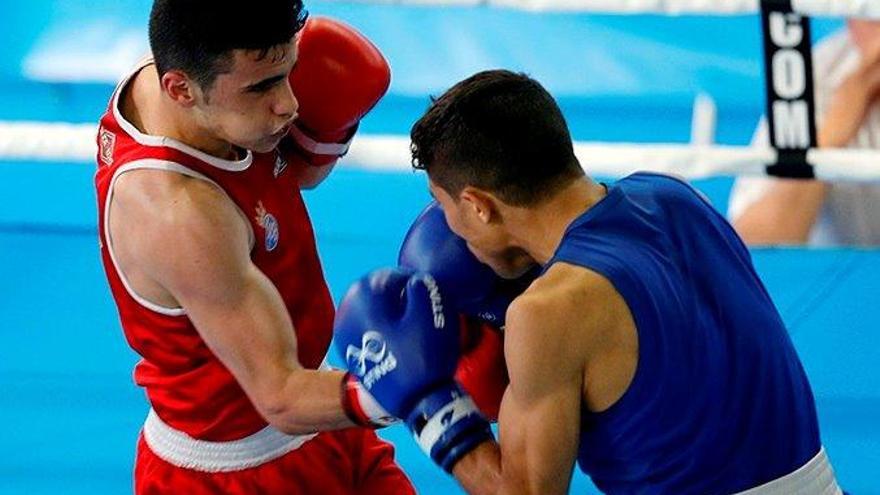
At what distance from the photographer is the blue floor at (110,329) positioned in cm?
297

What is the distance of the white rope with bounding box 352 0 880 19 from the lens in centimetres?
266

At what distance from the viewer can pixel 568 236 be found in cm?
161

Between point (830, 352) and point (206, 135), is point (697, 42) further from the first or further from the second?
point (206, 135)

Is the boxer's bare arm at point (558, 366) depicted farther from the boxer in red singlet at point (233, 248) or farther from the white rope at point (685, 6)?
the white rope at point (685, 6)

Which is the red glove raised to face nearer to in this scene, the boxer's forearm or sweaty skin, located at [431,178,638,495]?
sweaty skin, located at [431,178,638,495]

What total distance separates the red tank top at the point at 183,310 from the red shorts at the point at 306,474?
57 mm

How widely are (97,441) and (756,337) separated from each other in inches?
68.0

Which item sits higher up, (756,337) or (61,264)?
(756,337)

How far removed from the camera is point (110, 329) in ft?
11.1

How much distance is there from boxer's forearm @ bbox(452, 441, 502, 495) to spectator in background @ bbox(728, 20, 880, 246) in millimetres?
1503

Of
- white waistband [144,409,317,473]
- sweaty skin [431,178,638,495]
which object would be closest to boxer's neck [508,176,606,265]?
sweaty skin [431,178,638,495]

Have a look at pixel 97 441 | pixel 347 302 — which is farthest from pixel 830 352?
pixel 347 302

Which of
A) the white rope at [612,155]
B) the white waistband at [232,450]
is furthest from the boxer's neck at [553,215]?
the white rope at [612,155]

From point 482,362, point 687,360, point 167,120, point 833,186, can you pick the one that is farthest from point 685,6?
point 687,360
